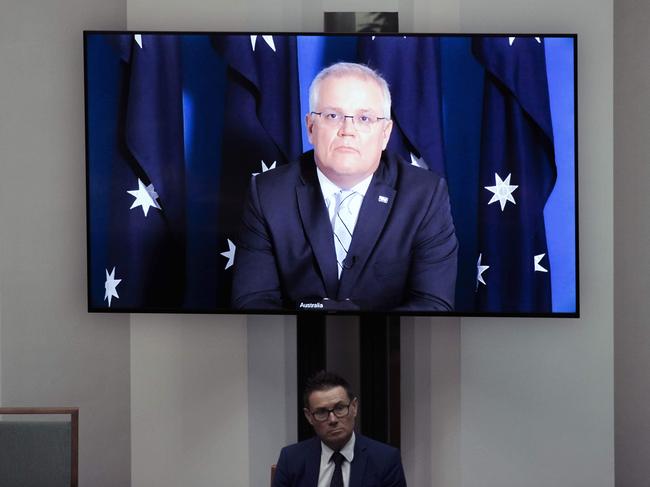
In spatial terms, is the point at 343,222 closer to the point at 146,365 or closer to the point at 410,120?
the point at 410,120

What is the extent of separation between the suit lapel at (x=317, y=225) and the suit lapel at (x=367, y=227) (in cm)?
7

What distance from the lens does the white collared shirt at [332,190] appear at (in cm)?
380

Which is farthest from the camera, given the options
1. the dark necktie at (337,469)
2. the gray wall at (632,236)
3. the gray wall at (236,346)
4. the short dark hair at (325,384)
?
the gray wall at (236,346)

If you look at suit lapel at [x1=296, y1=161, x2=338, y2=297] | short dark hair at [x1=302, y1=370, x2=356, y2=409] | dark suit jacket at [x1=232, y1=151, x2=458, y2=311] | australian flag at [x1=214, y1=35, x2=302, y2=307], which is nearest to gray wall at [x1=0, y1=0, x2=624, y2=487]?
australian flag at [x1=214, y1=35, x2=302, y2=307]

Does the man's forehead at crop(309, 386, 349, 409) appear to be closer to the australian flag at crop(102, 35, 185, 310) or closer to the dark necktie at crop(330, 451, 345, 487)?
the dark necktie at crop(330, 451, 345, 487)

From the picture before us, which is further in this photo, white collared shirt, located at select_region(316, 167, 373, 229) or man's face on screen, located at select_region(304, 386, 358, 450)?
white collared shirt, located at select_region(316, 167, 373, 229)

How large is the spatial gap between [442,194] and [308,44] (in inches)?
37.1

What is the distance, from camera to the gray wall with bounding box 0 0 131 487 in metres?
4.16

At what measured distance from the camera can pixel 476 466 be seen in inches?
166

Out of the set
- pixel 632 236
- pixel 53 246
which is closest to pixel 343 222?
pixel 632 236

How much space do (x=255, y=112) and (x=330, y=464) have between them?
1.75 metres

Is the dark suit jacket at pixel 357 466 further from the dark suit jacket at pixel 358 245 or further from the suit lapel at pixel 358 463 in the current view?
the dark suit jacket at pixel 358 245

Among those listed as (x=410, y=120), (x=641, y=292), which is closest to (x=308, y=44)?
(x=410, y=120)

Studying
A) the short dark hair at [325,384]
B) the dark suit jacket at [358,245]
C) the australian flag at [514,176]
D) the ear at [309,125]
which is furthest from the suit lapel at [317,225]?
the short dark hair at [325,384]
